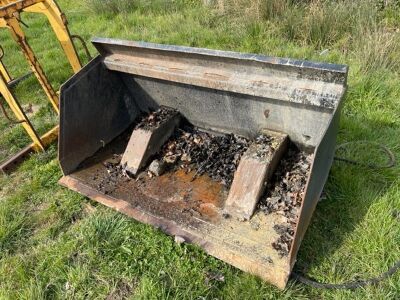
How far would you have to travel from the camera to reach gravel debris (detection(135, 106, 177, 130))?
10.8ft

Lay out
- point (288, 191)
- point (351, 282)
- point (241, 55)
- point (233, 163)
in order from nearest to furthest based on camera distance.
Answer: point (351, 282) → point (241, 55) → point (288, 191) → point (233, 163)

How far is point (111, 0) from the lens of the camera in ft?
24.7

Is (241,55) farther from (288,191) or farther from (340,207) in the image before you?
(340,207)

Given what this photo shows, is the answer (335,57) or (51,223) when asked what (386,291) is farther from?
(335,57)

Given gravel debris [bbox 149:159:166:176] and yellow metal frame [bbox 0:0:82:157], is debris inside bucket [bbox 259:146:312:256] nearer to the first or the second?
gravel debris [bbox 149:159:166:176]

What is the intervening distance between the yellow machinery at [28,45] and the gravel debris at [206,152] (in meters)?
1.48

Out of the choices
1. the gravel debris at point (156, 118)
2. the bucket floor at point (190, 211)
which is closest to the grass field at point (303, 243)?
the bucket floor at point (190, 211)

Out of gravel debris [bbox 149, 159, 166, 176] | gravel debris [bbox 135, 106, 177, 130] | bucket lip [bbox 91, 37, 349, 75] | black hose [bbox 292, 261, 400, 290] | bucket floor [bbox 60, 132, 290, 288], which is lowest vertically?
black hose [bbox 292, 261, 400, 290]

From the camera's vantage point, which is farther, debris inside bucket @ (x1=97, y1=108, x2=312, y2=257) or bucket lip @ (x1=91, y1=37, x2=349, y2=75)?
debris inside bucket @ (x1=97, y1=108, x2=312, y2=257)

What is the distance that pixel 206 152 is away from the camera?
10.5 feet

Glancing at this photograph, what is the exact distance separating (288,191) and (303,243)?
1.26ft

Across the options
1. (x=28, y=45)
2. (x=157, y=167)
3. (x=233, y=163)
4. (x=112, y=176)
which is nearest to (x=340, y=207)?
(x=233, y=163)

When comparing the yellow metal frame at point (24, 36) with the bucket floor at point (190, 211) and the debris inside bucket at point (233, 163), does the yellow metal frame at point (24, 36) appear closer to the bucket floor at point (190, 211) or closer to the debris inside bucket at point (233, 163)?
the bucket floor at point (190, 211)

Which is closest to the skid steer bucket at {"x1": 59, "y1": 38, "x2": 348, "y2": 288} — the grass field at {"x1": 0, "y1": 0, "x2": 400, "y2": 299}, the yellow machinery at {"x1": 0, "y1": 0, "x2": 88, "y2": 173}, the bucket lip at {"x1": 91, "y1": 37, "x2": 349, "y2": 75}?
the bucket lip at {"x1": 91, "y1": 37, "x2": 349, "y2": 75}
